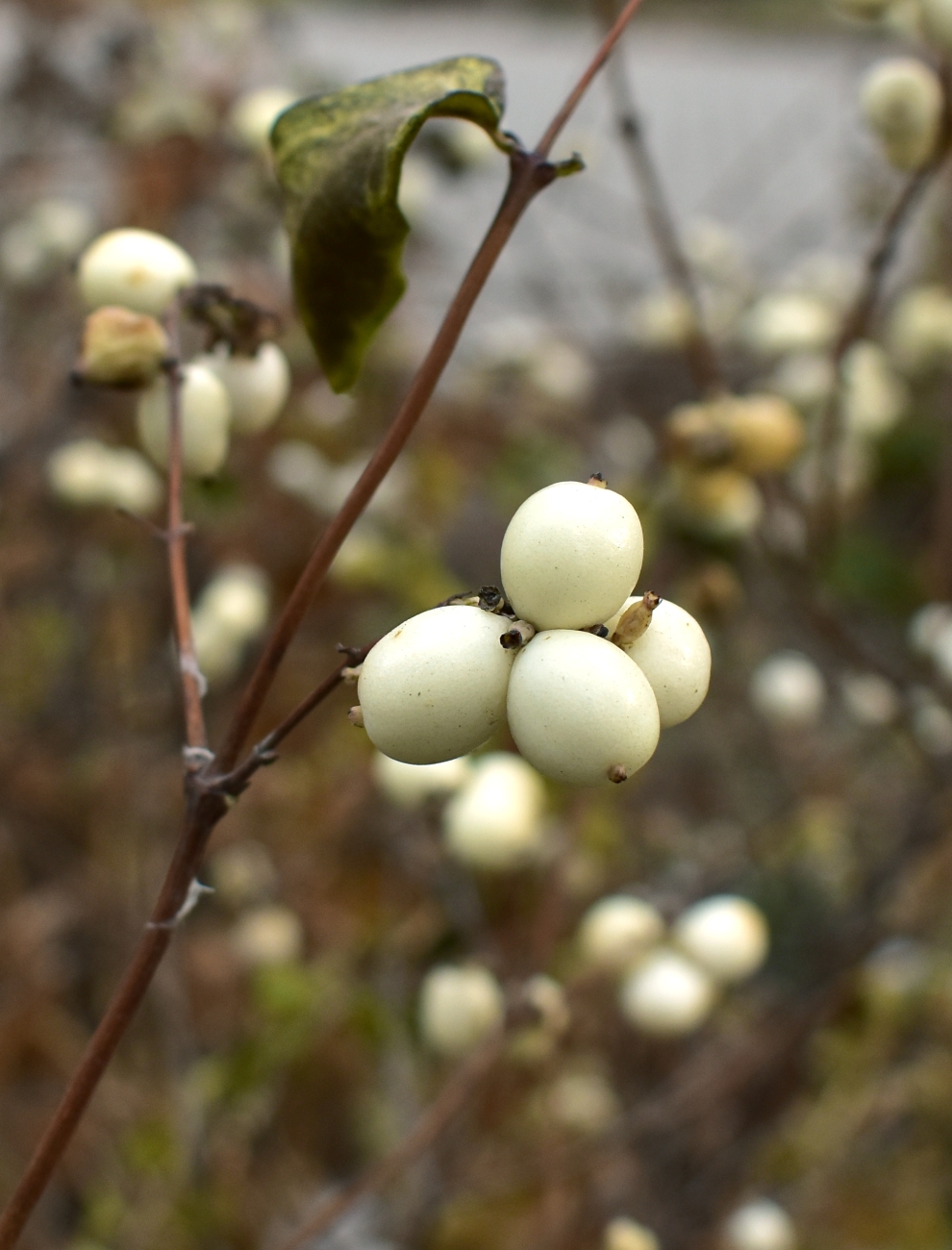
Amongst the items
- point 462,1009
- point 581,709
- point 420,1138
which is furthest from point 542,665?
point 462,1009

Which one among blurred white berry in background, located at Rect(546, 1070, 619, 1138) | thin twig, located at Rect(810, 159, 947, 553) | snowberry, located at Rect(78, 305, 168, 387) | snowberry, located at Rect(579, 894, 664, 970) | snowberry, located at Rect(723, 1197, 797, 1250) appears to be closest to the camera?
snowberry, located at Rect(78, 305, 168, 387)

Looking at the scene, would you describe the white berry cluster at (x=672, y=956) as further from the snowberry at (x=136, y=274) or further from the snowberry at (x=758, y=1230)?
the snowberry at (x=136, y=274)

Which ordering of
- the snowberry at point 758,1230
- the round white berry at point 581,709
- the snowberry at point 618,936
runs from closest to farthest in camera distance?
the round white berry at point 581,709 → the snowberry at point 618,936 → the snowberry at point 758,1230

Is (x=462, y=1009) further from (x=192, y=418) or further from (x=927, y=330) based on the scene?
(x=927, y=330)

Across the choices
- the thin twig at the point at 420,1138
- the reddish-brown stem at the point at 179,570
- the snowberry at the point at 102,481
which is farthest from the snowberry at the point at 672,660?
the snowberry at the point at 102,481

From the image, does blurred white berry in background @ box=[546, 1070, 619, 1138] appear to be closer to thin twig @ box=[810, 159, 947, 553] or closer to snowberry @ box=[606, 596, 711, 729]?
thin twig @ box=[810, 159, 947, 553]

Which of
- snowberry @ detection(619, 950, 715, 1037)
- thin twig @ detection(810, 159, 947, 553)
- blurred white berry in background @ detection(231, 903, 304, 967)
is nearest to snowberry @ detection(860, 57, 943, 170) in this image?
thin twig @ detection(810, 159, 947, 553)

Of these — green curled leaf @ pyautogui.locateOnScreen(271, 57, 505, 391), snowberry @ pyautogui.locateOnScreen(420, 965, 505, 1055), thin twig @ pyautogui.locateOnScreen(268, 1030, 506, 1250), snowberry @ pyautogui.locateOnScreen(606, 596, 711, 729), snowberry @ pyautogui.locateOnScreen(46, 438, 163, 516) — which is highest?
snowberry @ pyautogui.locateOnScreen(46, 438, 163, 516)
